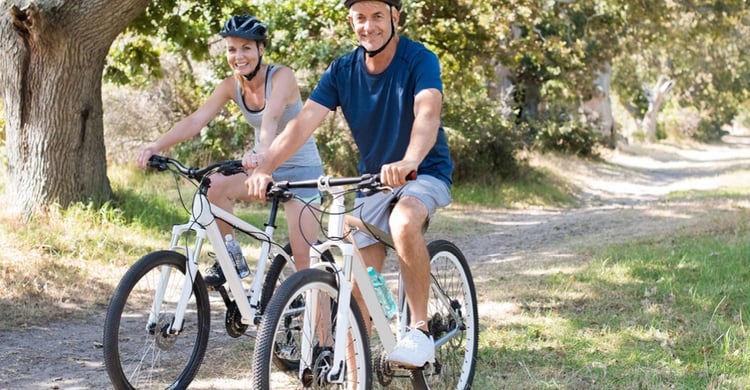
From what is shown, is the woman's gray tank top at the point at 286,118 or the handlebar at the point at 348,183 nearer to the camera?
the handlebar at the point at 348,183

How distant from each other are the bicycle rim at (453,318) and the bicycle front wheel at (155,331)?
45.4 inches

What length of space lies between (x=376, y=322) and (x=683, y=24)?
23.3 metres

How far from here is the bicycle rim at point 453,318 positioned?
4.73m

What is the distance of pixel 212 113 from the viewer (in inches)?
207

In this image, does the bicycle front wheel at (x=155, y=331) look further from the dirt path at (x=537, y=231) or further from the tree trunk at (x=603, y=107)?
the tree trunk at (x=603, y=107)

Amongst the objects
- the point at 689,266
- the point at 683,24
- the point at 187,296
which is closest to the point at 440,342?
the point at 187,296

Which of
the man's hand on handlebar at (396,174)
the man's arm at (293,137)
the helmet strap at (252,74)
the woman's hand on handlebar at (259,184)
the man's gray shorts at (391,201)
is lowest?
the man's gray shorts at (391,201)

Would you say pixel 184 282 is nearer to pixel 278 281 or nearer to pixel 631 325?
pixel 278 281

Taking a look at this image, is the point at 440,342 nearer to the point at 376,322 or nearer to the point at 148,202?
the point at 376,322

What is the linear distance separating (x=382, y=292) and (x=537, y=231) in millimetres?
9426

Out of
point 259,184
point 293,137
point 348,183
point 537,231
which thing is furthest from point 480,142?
point 348,183

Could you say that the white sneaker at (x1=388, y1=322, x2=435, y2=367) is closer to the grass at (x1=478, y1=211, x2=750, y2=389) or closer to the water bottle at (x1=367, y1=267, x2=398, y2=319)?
the water bottle at (x1=367, y1=267, x2=398, y2=319)

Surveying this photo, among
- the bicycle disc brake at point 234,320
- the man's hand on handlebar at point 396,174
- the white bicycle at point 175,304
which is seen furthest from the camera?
the bicycle disc brake at point 234,320

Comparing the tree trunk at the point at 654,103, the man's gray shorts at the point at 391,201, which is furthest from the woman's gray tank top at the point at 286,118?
the tree trunk at the point at 654,103
